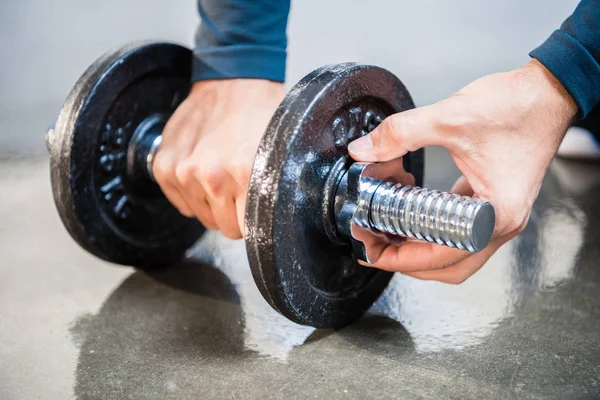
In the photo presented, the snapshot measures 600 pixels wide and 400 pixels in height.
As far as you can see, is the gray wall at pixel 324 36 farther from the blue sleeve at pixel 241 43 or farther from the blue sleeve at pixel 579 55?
the blue sleeve at pixel 579 55

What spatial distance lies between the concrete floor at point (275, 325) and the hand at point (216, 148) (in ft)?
0.55

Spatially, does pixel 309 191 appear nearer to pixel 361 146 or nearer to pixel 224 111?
pixel 361 146

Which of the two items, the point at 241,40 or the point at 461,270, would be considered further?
the point at 241,40

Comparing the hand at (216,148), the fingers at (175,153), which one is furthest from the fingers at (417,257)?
the fingers at (175,153)

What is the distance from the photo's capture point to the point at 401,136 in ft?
2.81

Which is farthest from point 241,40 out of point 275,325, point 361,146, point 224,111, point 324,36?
point 324,36

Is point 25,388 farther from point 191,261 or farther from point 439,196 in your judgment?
point 439,196

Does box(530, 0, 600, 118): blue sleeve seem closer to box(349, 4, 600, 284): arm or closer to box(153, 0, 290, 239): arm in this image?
→ box(349, 4, 600, 284): arm

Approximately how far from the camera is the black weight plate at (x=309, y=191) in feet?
2.64

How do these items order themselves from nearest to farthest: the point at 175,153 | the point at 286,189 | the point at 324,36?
the point at 286,189, the point at 175,153, the point at 324,36

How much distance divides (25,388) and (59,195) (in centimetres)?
30

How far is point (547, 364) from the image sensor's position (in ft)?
2.97

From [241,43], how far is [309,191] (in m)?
0.45

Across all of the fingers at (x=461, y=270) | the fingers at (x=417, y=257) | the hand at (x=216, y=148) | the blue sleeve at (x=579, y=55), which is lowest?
the fingers at (x=461, y=270)
